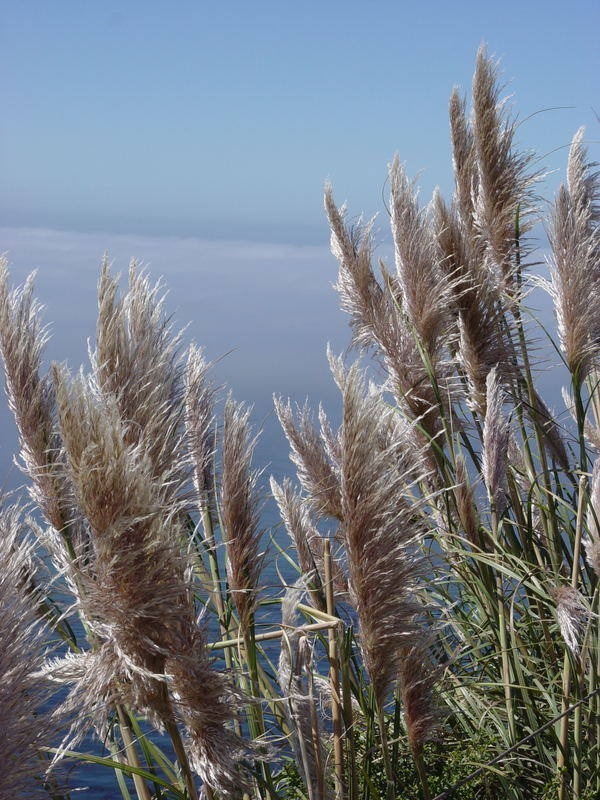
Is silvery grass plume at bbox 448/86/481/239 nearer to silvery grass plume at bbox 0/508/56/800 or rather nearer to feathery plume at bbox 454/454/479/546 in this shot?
feathery plume at bbox 454/454/479/546

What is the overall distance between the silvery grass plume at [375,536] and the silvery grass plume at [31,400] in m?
0.56

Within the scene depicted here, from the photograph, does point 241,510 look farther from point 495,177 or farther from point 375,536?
point 495,177

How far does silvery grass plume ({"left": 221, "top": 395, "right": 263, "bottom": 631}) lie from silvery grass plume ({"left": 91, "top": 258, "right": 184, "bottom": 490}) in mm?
213

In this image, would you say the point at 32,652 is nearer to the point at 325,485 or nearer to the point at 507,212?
the point at 325,485

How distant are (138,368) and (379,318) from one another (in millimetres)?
1501

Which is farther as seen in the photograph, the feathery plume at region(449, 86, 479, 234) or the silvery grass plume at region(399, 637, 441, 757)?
the feathery plume at region(449, 86, 479, 234)

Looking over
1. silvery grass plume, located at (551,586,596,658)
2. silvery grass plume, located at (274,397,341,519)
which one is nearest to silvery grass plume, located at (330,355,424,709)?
silvery grass plume, located at (551,586,596,658)

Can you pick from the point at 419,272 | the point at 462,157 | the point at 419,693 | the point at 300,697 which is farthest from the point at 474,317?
the point at 300,697

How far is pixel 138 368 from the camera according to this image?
1417mm

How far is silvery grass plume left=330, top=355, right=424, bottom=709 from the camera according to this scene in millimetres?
1644

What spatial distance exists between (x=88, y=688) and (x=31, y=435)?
23.1 inches

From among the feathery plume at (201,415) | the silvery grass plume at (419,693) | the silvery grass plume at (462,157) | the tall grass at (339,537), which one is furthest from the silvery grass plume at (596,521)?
the silvery grass plume at (462,157)

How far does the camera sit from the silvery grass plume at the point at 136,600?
3.95 feet

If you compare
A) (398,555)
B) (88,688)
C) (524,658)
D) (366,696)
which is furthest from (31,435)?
(524,658)
